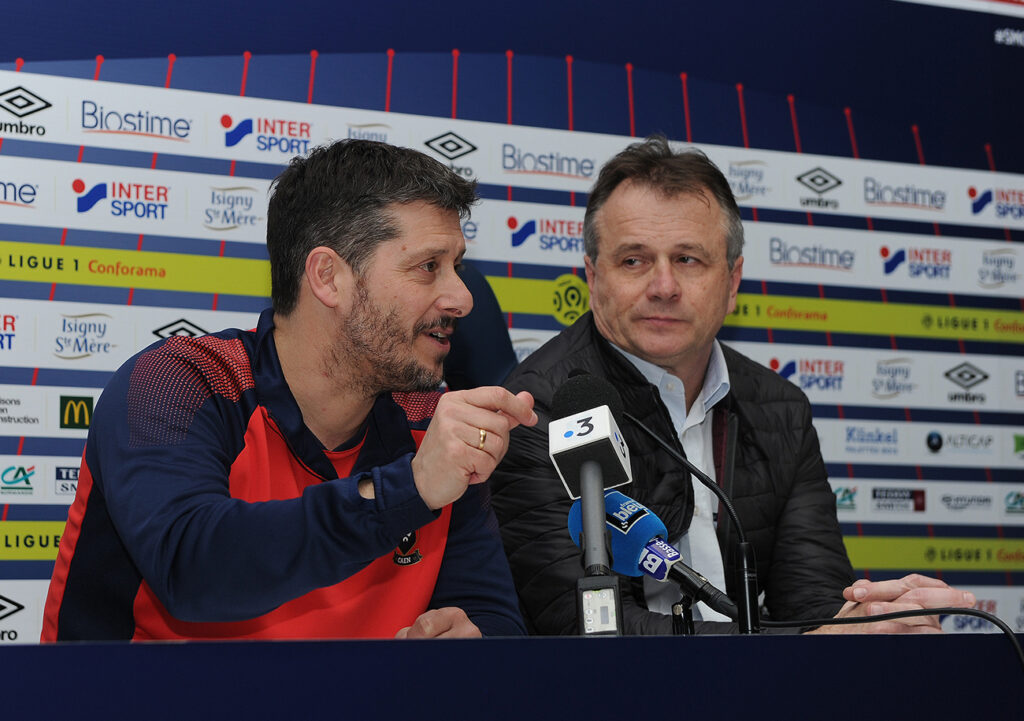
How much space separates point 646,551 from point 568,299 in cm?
185

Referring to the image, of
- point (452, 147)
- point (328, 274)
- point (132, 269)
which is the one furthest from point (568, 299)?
point (328, 274)

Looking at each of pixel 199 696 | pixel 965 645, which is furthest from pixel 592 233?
pixel 199 696

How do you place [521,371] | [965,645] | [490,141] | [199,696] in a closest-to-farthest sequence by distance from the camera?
[199,696], [965,645], [521,371], [490,141]

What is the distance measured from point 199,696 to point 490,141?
2373 millimetres

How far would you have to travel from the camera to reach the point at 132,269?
8.44ft

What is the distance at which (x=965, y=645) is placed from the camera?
2.83 ft

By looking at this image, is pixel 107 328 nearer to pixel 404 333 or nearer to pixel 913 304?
pixel 404 333

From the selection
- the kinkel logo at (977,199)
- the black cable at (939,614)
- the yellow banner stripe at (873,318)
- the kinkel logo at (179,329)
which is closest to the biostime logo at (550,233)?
the yellow banner stripe at (873,318)

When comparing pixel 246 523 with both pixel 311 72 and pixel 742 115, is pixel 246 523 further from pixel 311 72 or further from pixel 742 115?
pixel 742 115

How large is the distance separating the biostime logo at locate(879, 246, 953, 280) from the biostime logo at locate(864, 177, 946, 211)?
0.48 feet

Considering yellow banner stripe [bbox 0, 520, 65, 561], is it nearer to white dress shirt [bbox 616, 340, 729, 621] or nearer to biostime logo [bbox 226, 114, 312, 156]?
biostime logo [bbox 226, 114, 312, 156]

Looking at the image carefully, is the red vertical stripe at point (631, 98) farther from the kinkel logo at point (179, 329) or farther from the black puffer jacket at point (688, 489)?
the kinkel logo at point (179, 329)

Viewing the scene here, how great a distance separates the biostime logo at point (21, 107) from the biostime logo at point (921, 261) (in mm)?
2502

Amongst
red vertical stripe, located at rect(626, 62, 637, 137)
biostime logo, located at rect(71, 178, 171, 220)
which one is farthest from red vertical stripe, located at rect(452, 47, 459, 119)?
biostime logo, located at rect(71, 178, 171, 220)
